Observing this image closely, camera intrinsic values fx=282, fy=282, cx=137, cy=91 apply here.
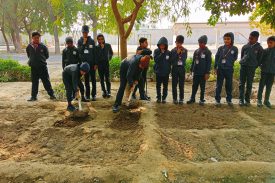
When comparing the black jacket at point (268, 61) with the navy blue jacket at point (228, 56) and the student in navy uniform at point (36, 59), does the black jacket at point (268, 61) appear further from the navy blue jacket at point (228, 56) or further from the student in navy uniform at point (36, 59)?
the student in navy uniform at point (36, 59)

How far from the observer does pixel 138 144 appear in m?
4.74

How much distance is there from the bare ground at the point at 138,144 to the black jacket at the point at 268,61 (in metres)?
0.96

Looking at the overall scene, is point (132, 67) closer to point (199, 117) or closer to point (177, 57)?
point (177, 57)

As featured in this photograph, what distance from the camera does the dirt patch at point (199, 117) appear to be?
570 centimetres

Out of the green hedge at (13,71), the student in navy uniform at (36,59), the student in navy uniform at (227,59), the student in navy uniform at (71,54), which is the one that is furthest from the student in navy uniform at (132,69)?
the green hedge at (13,71)

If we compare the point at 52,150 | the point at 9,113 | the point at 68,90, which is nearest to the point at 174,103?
the point at 68,90

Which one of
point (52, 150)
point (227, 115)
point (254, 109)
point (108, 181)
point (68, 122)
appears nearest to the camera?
point (108, 181)

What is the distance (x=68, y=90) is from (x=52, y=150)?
179cm

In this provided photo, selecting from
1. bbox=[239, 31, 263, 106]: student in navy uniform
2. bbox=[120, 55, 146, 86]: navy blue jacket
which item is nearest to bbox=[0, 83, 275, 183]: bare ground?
bbox=[239, 31, 263, 106]: student in navy uniform

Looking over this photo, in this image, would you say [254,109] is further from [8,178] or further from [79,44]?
[8,178]

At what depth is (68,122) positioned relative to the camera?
5828 mm

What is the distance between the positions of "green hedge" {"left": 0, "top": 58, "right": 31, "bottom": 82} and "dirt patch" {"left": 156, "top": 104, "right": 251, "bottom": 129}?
22.4 ft

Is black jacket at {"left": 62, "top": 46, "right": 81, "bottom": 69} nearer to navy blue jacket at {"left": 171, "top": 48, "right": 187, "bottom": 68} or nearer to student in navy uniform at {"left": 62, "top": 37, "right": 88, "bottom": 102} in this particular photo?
student in navy uniform at {"left": 62, "top": 37, "right": 88, "bottom": 102}

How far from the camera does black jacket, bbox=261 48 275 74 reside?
22.0 ft
